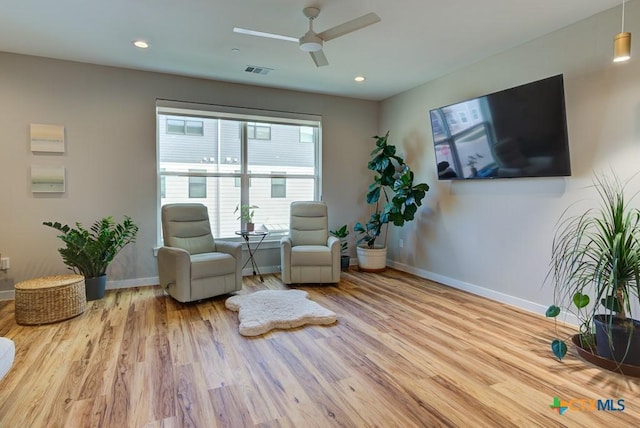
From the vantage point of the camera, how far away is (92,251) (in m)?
3.55

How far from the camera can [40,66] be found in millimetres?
3682

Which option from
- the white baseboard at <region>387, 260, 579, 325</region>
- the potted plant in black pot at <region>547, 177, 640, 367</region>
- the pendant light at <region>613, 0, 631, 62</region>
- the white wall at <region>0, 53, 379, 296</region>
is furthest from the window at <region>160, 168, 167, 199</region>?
the pendant light at <region>613, 0, 631, 62</region>

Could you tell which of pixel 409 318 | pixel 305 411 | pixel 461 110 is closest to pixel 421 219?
pixel 461 110

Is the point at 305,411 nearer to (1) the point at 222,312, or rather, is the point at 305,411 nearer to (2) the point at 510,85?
(1) the point at 222,312

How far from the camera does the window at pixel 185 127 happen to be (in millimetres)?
4332

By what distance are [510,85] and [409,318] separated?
8.15 feet

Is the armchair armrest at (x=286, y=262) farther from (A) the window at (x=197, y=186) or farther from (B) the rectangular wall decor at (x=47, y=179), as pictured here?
(B) the rectangular wall decor at (x=47, y=179)

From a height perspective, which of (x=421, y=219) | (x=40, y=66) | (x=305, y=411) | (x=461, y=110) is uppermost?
(x=40, y=66)

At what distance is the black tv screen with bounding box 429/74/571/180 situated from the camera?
2932 millimetres

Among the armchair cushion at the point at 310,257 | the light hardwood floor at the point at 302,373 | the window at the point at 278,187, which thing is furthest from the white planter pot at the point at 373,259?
the light hardwood floor at the point at 302,373

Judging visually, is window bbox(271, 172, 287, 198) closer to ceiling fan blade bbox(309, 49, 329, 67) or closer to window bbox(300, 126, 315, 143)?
window bbox(300, 126, 315, 143)

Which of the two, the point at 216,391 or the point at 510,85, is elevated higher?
the point at 510,85

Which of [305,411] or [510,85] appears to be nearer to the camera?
[305,411]

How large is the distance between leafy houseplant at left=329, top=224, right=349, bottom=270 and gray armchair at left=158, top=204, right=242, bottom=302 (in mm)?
1590
